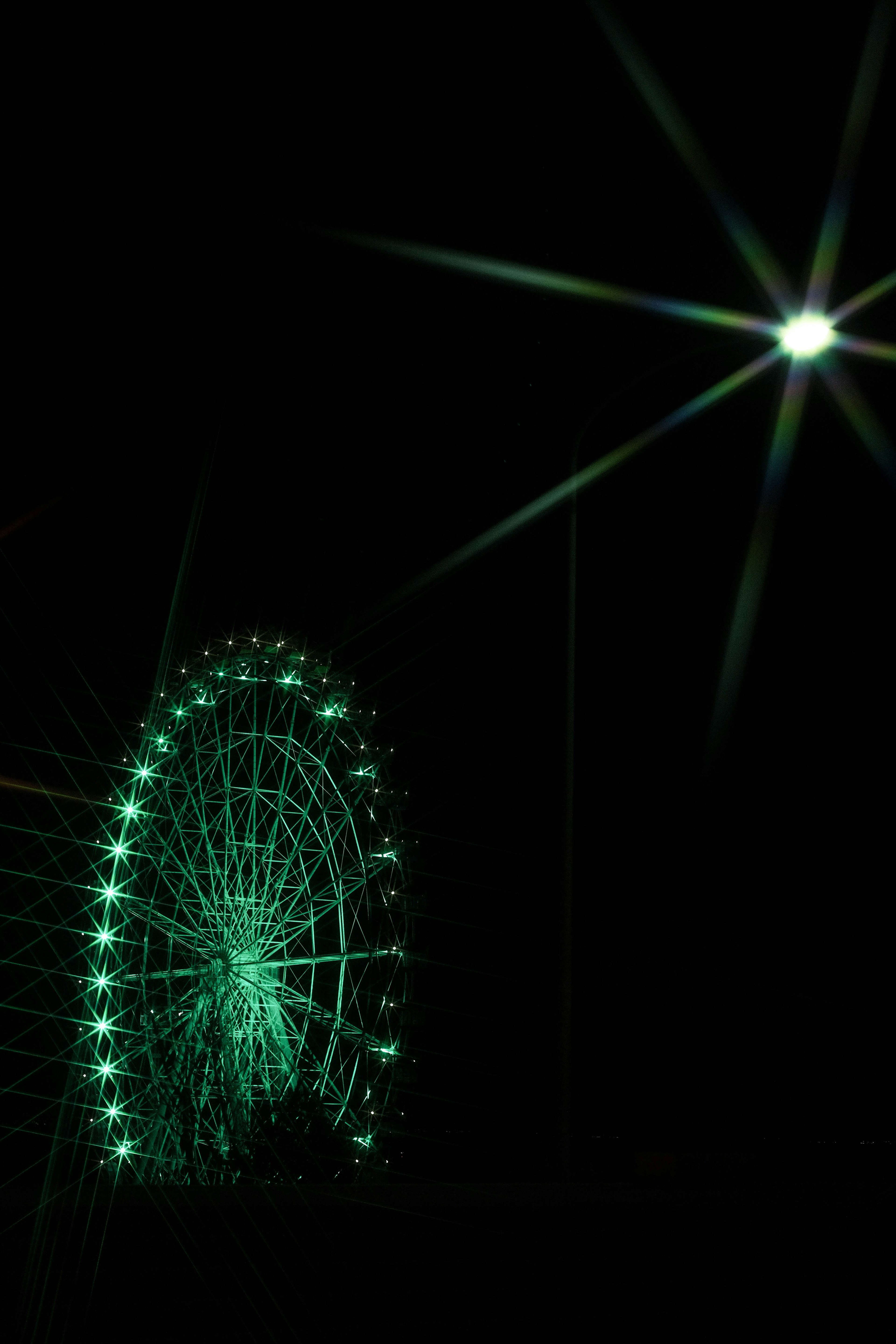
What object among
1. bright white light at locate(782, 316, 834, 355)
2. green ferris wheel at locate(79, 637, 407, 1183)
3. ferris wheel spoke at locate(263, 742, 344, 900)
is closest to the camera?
bright white light at locate(782, 316, 834, 355)

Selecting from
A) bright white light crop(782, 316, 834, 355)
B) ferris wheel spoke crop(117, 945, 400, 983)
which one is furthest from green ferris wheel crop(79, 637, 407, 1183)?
bright white light crop(782, 316, 834, 355)

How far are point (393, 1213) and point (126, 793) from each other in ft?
24.3

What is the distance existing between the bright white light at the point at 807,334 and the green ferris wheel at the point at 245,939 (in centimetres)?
804

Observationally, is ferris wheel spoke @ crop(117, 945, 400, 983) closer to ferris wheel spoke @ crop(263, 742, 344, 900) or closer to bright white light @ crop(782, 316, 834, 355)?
ferris wheel spoke @ crop(263, 742, 344, 900)

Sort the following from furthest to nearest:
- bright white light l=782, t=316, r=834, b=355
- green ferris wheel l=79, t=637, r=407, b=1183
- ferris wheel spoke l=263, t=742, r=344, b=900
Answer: ferris wheel spoke l=263, t=742, r=344, b=900 → green ferris wheel l=79, t=637, r=407, b=1183 → bright white light l=782, t=316, r=834, b=355

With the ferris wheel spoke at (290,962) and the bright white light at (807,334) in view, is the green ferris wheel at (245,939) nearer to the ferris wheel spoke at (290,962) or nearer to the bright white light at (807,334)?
the ferris wheel spoke at (290,962)

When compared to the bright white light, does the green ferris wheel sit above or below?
below

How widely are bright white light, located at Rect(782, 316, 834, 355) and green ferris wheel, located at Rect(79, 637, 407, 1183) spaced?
26.4 ft

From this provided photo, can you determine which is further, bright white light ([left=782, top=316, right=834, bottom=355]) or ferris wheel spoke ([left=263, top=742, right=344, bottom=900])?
ferris wheel spoke ([left=263, top=742, right=344, bottom=900])

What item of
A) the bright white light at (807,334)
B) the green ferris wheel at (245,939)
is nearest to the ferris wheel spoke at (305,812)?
the green ferris wheel at (245,939)

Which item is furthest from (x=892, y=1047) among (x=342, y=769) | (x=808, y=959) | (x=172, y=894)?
(x=172, y=894)

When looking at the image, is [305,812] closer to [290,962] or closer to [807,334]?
[290,962]

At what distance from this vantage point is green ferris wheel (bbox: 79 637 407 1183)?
13.4 meters

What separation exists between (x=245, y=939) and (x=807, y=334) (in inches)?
354
